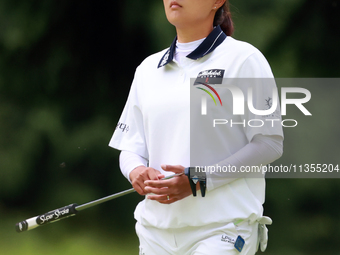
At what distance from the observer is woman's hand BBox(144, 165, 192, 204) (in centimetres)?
155

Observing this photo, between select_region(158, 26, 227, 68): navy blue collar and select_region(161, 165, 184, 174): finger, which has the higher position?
select_region(158, 26, 227, 68): navy blue collar

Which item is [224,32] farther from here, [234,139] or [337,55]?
[337,55]

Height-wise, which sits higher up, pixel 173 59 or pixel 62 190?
pixel 173 59

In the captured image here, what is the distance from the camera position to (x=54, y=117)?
10.4ft

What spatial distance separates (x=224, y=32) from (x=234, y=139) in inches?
19.2

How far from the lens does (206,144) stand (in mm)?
1615

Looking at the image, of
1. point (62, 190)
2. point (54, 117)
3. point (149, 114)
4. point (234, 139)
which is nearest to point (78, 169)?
point (62, 190)

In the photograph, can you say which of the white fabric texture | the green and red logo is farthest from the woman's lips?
the white fabric texture

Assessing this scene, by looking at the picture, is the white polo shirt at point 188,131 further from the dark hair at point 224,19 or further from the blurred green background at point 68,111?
the blurred green background at point 68,111

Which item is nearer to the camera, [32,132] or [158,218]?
[158,218]

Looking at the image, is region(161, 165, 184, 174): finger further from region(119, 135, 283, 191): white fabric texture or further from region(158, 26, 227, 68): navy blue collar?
region(158, 26, 227, 68): navy blue collar

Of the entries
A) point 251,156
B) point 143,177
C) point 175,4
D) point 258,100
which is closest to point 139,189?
point 143,177

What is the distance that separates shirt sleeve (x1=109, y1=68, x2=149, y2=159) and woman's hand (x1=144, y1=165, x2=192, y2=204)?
29cm

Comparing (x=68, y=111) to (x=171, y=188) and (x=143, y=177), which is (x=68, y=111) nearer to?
(x=143, y=177)
